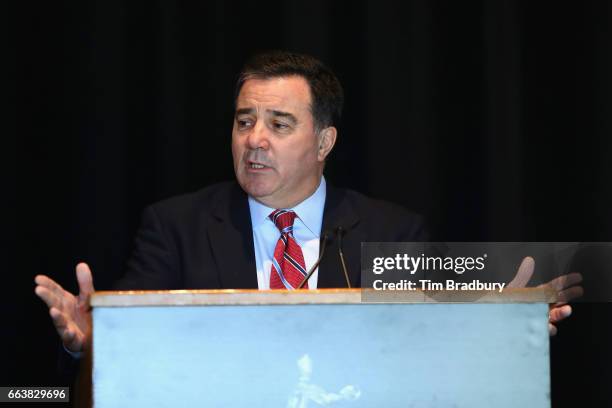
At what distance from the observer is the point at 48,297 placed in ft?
6.11

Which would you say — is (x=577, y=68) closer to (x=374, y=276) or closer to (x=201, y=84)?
(x=201, y=84)

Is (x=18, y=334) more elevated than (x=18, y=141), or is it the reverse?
(x=18, y=141)

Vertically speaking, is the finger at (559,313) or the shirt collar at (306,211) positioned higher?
the shirt collar at (306,211)

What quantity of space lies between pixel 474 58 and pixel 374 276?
168cm

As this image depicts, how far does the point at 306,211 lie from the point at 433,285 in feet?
3.60

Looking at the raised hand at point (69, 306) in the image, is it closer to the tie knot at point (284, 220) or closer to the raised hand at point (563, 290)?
the tie knot at point (284, 220)

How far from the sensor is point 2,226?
2861mm

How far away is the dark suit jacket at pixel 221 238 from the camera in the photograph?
8.07 feet

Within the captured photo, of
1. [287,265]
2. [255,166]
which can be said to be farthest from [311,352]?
[255,166]

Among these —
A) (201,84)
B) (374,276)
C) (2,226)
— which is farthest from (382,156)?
(374,276)

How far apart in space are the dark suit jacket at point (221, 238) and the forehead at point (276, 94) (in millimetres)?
264

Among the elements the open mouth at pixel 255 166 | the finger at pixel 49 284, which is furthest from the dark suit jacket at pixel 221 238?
the finger at pixel 49 284

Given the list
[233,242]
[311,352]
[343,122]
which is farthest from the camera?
[343,122]

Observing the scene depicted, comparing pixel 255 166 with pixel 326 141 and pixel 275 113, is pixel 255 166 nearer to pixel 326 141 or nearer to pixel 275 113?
pixel 275 113
